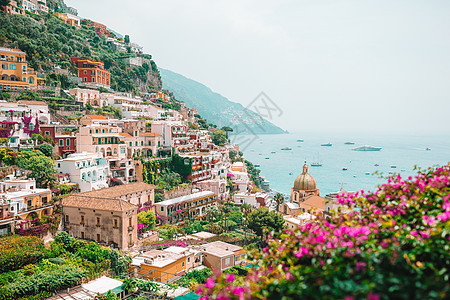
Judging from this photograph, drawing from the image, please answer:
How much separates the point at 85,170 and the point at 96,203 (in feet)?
18.5

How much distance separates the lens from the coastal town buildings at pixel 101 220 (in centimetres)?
2364

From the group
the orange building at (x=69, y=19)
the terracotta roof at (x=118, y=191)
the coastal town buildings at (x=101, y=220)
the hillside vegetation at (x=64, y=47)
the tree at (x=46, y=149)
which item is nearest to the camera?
the coastal town buildings at (x=101, y=220)

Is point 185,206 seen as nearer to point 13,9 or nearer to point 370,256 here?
point 370,256

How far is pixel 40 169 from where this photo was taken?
86.0ft

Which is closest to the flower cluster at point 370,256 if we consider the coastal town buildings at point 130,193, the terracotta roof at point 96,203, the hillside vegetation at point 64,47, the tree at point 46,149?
the terracotta roof at point 96,203

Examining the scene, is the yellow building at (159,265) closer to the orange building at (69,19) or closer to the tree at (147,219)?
the tree at (147,219)

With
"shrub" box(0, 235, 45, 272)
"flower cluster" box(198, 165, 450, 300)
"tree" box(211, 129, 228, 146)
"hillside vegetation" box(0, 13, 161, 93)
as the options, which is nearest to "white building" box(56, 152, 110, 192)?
"shrub" box(0, 235, 45, 272)

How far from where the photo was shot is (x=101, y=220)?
23906mm

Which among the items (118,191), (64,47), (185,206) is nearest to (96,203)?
(118,191)

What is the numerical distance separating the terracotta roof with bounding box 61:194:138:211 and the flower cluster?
748 inches

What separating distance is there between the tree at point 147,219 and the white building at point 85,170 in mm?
4600

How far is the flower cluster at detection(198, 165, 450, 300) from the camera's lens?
4172 millimetres

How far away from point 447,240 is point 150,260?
729 inches

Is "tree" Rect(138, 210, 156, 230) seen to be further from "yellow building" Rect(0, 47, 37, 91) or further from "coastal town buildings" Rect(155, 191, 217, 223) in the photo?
"yellow building" Rect(0, 47, 37, 91)
